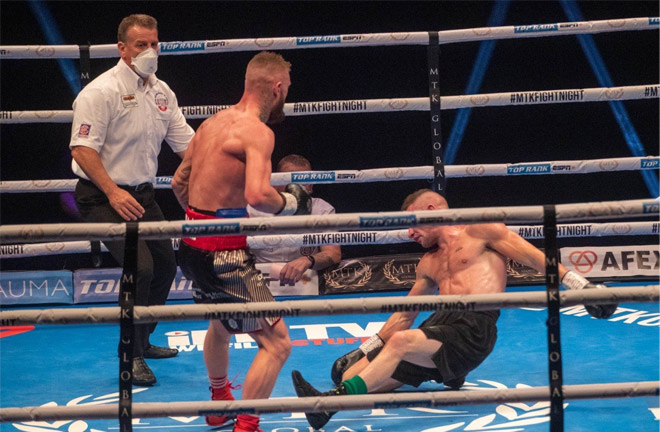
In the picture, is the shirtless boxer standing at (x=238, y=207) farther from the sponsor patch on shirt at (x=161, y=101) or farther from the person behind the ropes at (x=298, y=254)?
the person behind the ropes at (x=298, y=254)

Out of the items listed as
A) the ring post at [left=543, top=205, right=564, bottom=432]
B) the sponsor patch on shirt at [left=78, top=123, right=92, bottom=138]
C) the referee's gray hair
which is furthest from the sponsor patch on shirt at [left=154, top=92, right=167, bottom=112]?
the ring post at [left=543, top=205, right=564, bottom=432]

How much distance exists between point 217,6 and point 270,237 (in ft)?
7.20

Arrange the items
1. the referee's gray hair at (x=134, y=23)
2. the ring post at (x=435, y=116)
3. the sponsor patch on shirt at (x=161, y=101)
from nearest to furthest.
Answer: the referee's gray hair at (x=134, y=23)
the sponsor patch on shirt at (x=161, y=101)
the ring post at (x=435, y=116)

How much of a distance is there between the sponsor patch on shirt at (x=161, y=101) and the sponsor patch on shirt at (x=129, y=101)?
192 millimetres

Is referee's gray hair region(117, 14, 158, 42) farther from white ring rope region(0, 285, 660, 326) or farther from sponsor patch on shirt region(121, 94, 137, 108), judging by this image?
white ring rope region(0, 285, 660, 326)

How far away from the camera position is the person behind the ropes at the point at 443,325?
3.95 meters

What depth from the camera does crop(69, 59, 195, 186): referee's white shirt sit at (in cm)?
445

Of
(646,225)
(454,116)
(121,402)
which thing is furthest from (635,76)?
(121,402)

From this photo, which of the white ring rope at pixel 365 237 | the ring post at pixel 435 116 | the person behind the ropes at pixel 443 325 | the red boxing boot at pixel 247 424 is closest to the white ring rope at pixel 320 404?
the red boxing boot at pixel 247 424

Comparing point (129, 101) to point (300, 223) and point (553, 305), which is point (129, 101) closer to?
point (300, 223)

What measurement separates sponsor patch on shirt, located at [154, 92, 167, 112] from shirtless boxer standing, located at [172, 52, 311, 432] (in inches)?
38.1

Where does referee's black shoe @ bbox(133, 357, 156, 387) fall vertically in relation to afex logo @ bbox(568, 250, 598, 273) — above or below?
below

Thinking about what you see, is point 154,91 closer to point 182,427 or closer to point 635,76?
point 182,427

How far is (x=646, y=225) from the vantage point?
5.32 metres
